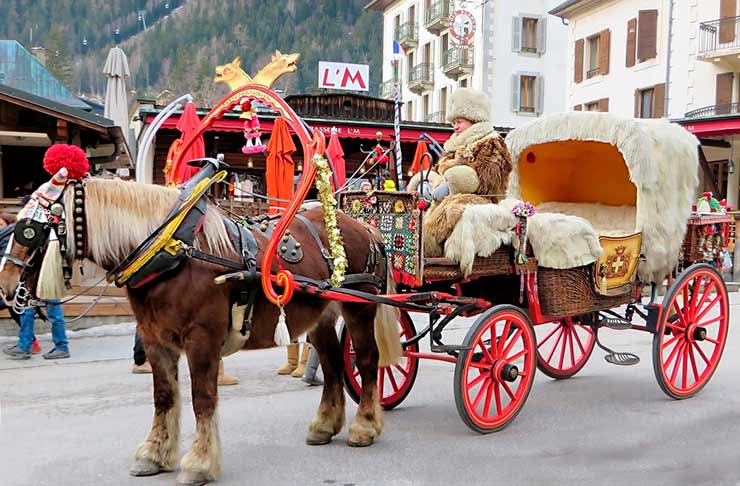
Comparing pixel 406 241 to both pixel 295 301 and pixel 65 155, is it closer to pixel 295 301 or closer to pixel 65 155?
pixel 295 301

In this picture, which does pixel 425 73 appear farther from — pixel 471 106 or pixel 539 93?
pixel 471 106

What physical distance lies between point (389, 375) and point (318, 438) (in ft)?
3.50

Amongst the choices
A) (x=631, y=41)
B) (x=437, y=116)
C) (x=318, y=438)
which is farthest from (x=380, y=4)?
(x=318, y=438)

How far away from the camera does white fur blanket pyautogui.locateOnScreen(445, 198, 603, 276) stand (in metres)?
4.91

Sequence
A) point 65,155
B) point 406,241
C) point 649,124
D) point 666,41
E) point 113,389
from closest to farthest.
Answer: point 65,155
point 406,241
point 649,124
point 113,389
point 666,41

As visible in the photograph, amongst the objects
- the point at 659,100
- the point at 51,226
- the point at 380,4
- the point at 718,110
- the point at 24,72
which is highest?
the point at 380,4

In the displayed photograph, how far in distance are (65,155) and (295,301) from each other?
155 centimetres

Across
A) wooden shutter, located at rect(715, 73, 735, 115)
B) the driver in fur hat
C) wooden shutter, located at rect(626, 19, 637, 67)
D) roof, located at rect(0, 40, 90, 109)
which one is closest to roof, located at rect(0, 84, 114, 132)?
the driver in fur hat

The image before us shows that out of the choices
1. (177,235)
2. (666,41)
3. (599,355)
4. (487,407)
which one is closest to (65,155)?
(177,235)

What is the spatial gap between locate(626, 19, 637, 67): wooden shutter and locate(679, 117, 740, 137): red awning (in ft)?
31.4

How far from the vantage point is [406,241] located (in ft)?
16.2

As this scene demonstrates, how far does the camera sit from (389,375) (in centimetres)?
573

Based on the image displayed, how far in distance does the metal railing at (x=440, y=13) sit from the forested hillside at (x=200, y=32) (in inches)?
2244

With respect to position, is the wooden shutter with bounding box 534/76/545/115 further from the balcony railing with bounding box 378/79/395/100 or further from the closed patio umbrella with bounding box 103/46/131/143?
the closed patio umbrella with bounding box 103/46/131/143
